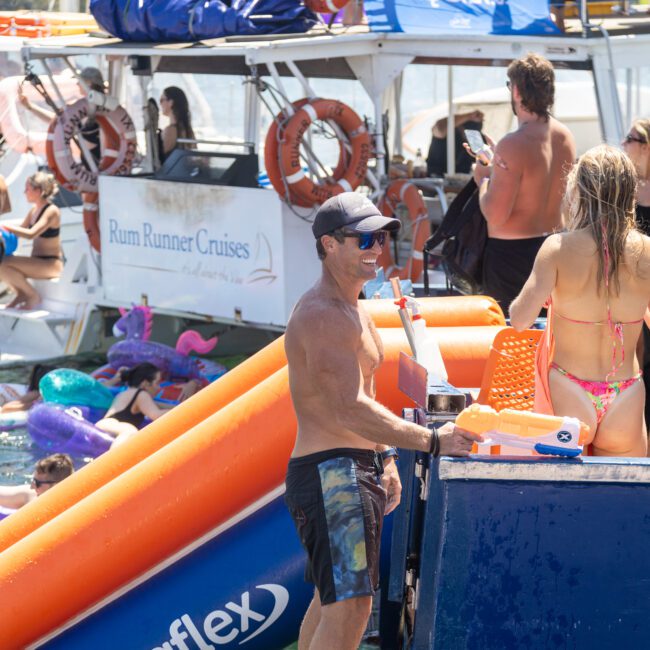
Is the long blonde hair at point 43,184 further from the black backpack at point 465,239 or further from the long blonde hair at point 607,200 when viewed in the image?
the long blonde hair at point 607,200

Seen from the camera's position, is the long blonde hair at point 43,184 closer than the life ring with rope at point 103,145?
No

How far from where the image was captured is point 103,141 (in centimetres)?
1055

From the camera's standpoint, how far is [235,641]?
14.1 ft

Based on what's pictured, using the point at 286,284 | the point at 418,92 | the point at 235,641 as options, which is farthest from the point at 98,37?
the point at 418,92

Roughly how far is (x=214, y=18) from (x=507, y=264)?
4.34 metres

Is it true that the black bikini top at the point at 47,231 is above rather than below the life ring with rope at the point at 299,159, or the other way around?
below

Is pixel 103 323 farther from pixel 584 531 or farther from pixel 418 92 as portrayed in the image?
pixel 418 92

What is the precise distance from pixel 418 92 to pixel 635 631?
35.9m

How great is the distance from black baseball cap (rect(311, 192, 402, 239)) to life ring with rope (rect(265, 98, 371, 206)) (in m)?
5.20

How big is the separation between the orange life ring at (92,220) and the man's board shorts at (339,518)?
7.56 metres

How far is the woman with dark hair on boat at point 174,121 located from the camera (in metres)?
10.5

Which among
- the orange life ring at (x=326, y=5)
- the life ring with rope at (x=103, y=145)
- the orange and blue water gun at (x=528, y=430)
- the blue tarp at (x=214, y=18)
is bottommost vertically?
the life ring with rope at (x=103, y=145)

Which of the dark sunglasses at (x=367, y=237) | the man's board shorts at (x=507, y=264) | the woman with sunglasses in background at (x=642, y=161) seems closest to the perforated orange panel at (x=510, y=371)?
the dark sunglasses at (x=367, y=237)

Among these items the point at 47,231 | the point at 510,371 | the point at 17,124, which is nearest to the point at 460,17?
the point at 47,231
